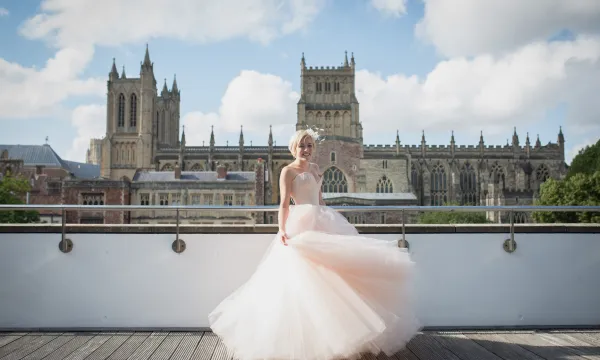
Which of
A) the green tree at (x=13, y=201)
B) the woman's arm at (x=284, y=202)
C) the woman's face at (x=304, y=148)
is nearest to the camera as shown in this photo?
the woman's arm at (x=284, y=202)

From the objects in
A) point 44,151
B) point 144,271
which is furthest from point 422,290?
point 44,151

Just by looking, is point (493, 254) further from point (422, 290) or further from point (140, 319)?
point (140, 319)

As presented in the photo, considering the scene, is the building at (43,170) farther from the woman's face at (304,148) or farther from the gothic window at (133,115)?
the woman's face at (304,148)

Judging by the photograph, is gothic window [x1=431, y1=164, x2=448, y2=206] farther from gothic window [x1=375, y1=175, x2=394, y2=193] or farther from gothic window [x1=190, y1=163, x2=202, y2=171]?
gothic window [x1=190, y1=163, x2=202, y2=171]

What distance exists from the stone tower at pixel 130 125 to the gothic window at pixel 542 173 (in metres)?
52.5

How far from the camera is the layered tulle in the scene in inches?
144

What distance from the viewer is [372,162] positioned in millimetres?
58062

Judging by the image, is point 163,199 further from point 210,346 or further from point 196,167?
point 210,346

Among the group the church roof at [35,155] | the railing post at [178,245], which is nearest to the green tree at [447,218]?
the railing post at [178,245]

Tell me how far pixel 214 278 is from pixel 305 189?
1.62 metres

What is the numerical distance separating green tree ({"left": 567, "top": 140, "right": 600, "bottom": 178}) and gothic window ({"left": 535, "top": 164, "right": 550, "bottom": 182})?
26584 mm

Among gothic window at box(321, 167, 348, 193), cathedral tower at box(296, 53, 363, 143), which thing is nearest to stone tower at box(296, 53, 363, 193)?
cathedral tower at box(296, 53, 363, 143)

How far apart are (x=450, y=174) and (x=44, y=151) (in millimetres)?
60027

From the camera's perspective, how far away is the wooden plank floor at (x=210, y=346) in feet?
13.7
